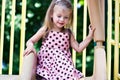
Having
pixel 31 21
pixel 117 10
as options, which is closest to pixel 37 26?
pixel 31 21

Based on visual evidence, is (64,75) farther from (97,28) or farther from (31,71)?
(97,28)

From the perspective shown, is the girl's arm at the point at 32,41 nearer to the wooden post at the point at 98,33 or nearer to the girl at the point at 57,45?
the girl at the point at 57,45

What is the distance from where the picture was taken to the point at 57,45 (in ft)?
6.05

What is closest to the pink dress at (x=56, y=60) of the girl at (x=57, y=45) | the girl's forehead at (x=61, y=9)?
the girl at (x=57, y=45)

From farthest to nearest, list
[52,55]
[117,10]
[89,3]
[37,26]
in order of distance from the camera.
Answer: [37,26] → [117,10] → [52,55] → [89,3]

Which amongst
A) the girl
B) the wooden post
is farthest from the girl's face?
the wooden post

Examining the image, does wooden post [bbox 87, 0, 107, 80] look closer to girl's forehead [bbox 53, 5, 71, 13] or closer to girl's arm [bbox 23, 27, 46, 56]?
girl's forehead [bbox 53, 5, 71, 13]

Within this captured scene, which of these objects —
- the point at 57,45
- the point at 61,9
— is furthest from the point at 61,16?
the point at 57,45

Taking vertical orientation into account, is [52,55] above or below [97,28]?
below

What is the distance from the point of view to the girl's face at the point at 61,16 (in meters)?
1.82

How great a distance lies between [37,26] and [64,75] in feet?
7.70

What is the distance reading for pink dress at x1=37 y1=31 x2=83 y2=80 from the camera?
1.76 metres

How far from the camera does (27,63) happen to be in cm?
171

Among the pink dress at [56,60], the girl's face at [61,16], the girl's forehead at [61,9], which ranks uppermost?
the girl's forehead at [61,9]
